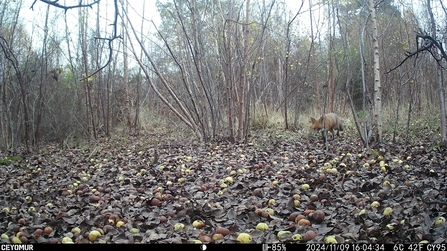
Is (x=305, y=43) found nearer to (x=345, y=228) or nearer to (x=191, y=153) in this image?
(x=191, y=153)

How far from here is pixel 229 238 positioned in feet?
7.26

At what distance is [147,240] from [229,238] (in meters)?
0.52

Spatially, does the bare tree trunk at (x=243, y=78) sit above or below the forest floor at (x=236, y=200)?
above

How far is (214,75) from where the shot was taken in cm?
934

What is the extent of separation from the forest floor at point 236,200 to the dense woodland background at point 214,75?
1.76m

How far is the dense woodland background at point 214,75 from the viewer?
6699 millimetres
